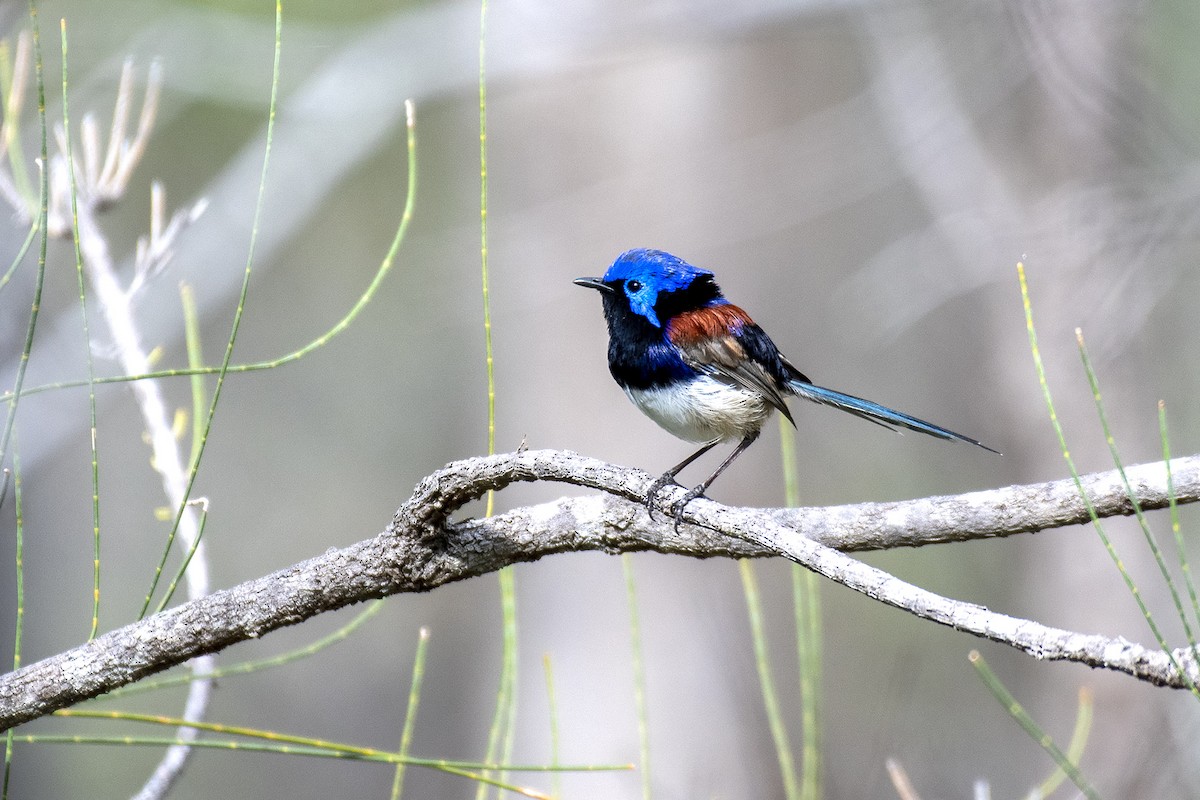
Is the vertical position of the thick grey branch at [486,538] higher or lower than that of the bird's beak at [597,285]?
lower

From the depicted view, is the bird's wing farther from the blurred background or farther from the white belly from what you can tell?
the blurred background

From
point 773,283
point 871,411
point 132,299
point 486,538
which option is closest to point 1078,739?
point 871,411

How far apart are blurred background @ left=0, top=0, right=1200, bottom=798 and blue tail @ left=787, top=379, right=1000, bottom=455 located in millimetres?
1418

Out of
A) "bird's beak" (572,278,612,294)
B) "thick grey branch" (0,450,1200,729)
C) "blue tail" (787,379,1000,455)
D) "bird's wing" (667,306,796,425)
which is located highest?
"bird's beak" (572,278,612,294)

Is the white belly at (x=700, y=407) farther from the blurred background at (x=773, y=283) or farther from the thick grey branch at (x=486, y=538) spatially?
the blurred background at (x=773, y=283)

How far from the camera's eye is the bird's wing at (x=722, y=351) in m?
2.93

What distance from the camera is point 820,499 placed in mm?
8578

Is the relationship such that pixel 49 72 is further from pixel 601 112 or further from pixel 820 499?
pixel 820 499

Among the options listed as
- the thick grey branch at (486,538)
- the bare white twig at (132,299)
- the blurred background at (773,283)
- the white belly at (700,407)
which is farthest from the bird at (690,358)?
the blurred background at (773,283)

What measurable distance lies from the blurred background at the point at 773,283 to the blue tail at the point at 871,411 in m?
1.42

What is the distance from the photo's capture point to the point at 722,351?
2.94m

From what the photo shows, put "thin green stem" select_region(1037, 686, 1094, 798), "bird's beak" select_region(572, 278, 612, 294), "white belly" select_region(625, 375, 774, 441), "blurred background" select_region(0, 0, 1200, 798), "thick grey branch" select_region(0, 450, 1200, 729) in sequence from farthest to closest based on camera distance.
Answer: "blurred background" select_region(0, 0, 1200, 798) < "bird's beak" select_region(572, 278, 612, 294) < "white belly" select_region(625, 375, 774, 441) < "thin green stem" select_region(1037, 686, 1094, 798) < "thick grey branch" select_region(0, 450, 1200, 729)

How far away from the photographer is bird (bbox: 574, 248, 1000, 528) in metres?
2.87

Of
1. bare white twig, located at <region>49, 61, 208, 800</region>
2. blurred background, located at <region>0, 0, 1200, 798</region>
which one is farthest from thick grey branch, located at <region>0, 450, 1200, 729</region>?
blurred background, located at <region>0, 0, 1200, 798</region>
